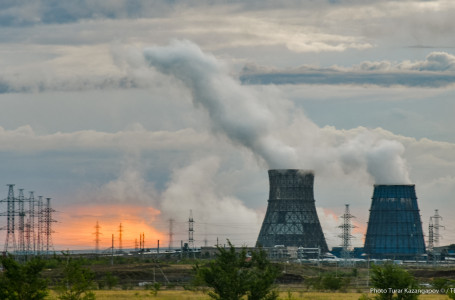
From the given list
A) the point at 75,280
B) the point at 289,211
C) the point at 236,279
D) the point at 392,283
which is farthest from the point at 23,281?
the point at 289,211

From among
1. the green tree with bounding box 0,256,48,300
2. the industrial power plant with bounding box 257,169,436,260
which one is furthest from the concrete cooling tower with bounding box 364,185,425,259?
the green tree with bounding box 0,256,48,300

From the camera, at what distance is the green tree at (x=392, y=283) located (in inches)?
1524

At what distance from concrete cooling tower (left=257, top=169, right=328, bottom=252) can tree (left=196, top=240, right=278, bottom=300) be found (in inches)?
3083

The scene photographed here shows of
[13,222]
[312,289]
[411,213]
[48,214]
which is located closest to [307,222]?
[411,213]

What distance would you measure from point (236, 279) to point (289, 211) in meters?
80.6

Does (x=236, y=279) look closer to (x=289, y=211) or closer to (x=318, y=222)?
(x=289, y=211)

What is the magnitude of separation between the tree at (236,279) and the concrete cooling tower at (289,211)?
3083 inches

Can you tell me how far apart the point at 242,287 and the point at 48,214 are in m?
68.1

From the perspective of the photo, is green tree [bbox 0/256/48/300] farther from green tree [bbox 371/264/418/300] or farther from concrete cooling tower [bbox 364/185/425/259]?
concrete cooling tower [bbox 364/185/425/259]

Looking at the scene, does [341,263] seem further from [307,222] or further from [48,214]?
[48,214]

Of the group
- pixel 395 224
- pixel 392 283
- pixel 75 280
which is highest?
pixel 395 224

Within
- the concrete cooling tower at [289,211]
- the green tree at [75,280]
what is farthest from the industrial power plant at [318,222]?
the green tree at [75,280]

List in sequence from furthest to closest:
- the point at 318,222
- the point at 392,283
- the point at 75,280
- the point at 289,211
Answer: the point at 318,222 → the point at 289,211 → the point at 75,280 → the point at 392,283

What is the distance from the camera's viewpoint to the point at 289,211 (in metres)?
118
